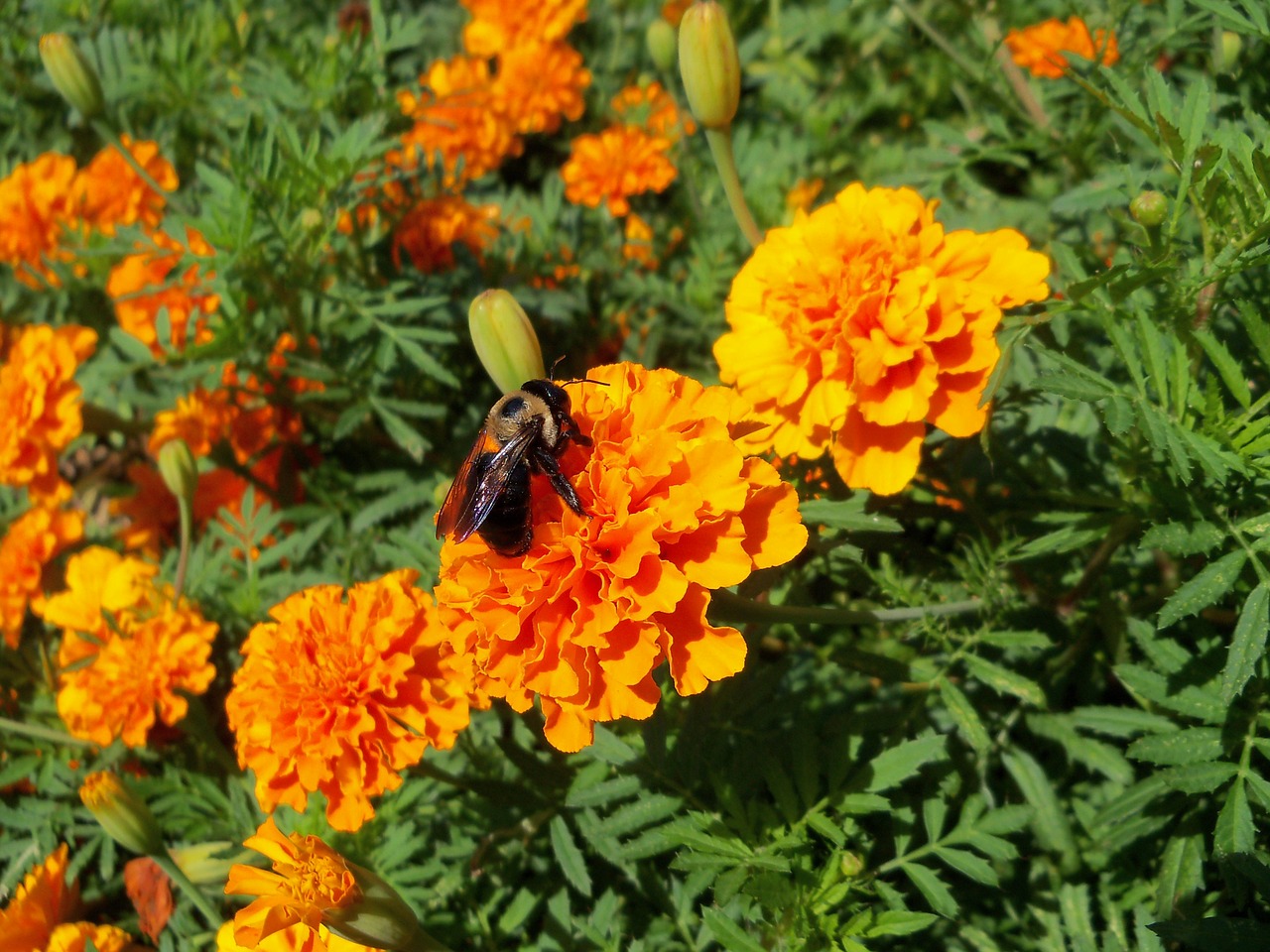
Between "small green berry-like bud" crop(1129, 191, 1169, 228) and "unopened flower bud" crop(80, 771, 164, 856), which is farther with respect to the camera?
"unopened flower bud" crop(80, 771, 164, 856)

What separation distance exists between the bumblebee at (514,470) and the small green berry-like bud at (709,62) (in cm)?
62

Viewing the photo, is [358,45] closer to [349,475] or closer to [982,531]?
[349,475]

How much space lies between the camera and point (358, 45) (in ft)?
7.59

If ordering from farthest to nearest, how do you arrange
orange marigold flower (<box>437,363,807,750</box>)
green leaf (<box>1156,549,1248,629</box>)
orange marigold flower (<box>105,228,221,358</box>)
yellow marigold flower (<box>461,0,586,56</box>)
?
yellow marigold flower (<box>461,0,586,56</box>)
orange marigold flower (<box>105,228,221,358</box>)
green leaf (<box>1156,549,1248,629</box>)
orange marigold flower (<box>437,363,807,750</box>)

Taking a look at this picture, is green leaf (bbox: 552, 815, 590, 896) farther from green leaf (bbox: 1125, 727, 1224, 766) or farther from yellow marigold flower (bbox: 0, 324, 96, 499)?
yellow marigold flower (bbox: 0, 324, 96, 499)

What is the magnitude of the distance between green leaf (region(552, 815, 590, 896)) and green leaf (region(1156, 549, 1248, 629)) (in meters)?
0.87

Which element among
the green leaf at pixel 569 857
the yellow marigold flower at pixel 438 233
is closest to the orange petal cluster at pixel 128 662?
the green leaf at pixel 569 857

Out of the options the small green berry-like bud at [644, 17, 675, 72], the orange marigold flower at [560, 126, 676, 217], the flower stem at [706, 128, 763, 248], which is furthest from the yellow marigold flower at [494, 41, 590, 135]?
the flower stem at [706, 128, 763, 248]

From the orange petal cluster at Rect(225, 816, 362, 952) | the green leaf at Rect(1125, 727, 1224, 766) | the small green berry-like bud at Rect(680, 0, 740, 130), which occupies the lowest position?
the green leaf at Rect(1125, 727, 1224, 766)

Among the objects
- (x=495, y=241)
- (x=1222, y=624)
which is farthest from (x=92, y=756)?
(x=1222, y=624)

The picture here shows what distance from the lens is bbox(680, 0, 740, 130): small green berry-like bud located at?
5.12 ft

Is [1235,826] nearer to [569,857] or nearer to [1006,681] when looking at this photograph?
[1006,681]

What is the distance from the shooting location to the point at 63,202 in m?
2.60

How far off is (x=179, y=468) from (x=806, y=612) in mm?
1232
